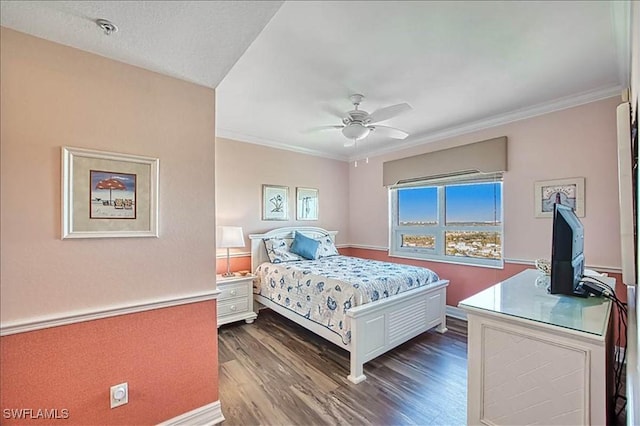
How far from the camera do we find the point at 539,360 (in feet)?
4.23

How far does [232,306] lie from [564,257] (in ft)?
10.5

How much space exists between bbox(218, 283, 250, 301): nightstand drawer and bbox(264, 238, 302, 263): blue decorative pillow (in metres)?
0.53

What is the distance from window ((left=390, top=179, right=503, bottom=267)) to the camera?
355cm

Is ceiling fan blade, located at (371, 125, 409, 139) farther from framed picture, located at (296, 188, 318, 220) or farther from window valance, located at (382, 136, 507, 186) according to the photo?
framed picture, located at (296, 188, 318, 220)

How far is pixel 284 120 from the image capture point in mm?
3457

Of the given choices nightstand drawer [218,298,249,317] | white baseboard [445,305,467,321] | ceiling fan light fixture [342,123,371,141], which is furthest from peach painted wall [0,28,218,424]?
white baseboard [445,305,467,321]

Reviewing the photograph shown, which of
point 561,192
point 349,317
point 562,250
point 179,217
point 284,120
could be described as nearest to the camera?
point 562,250

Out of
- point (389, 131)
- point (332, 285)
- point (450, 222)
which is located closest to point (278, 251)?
point (332, 285)

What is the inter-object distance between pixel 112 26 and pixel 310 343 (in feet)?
9.68

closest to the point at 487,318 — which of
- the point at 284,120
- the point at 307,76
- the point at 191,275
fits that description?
the point at 191,275

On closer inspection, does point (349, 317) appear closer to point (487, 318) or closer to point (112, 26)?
point (487, 318)

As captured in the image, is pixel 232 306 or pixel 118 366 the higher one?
pixel 118 366

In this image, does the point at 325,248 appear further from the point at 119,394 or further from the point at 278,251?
the point at 119,394

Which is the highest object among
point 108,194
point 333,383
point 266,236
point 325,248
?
point 108,194
